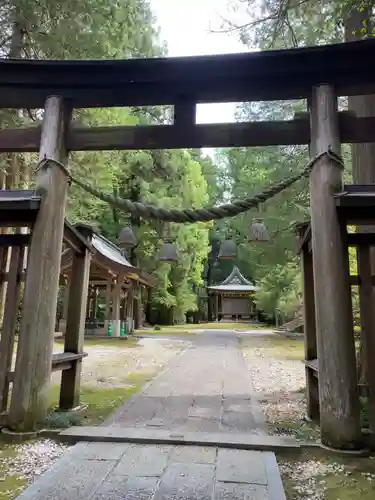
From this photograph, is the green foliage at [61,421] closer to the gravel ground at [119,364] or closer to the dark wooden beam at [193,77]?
the gravel ground at [119,364]

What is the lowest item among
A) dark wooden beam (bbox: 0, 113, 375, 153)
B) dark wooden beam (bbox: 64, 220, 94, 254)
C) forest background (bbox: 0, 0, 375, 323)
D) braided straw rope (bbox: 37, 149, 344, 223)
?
dark wooden beam (bbox: 64, 220, 94, 254)

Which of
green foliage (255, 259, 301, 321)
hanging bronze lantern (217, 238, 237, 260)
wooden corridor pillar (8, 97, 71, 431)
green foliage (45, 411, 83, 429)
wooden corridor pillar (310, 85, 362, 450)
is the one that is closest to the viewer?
wooden corridor pillar (310, 85, 362, 450)

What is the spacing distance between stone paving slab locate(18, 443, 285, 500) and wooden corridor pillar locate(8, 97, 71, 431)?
680 mm

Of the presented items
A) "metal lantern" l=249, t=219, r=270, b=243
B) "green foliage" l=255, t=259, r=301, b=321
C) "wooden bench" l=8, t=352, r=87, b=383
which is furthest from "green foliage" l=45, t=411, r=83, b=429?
"green foliage" l=255, t=259, r=301, b=321

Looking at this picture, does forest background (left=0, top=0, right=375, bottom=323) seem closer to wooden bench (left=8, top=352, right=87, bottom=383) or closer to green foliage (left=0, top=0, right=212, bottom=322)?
green foliage (left=0, top=0, right=212, bottom=322)

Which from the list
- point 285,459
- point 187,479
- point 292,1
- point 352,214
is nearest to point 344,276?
point 352,214

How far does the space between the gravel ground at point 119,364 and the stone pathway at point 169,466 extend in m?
2.16

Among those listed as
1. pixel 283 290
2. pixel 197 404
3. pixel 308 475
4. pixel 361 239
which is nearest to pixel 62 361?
pixel 197 404

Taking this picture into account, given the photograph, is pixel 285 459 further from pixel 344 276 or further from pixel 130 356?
pixel 130 356

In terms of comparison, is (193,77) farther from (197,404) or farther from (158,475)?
(197,404)

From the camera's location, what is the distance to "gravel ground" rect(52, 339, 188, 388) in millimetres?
6773

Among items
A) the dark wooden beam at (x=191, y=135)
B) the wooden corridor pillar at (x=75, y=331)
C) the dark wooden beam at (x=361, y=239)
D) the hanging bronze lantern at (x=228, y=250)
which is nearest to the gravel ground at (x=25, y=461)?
the wooden corridor pillar at (x=75, y=331)

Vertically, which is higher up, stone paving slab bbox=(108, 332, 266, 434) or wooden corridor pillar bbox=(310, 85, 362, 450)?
wooden corridor pillar bbox=(310, 85, 362, 450)

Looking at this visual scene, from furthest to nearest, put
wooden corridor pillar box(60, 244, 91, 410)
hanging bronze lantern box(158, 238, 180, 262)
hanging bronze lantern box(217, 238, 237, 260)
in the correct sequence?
hanging bronze lantern box(217, 238, 237, 260) < hanging bronze lantern box(158, 238, 180, 262) < wooden corridor pillar box(60, 244, 91, 410)
